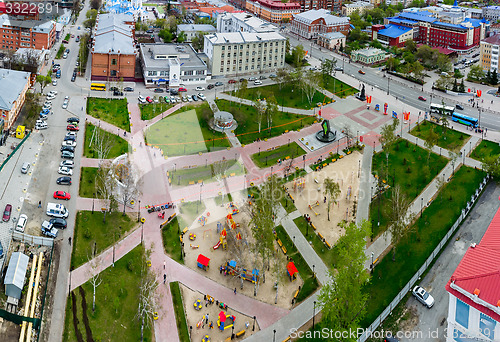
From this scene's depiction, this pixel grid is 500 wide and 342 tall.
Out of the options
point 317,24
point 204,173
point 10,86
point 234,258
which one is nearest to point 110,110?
point 10,86

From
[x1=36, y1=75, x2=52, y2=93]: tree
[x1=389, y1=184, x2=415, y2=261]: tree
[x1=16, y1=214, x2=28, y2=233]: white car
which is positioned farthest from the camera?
[x1=36, y1=75, x2=52, y2=93]: tree

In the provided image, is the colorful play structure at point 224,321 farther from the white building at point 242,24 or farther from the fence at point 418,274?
the white building at point 242,24

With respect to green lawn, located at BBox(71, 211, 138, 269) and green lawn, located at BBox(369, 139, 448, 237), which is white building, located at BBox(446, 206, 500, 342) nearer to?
green lawn, located at BBox(369, 139, 448, 237)

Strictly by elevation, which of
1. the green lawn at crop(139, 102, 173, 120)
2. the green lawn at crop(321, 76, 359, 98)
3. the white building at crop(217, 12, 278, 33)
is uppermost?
the white building at crop(217, 12, 278, 33)

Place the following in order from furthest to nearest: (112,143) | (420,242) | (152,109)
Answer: (152,109)
(112,143)
(420,242)

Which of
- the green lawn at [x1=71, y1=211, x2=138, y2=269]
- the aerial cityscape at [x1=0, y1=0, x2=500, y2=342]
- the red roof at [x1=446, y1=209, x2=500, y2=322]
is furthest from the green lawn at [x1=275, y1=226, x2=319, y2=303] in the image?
the green lawn at [x1=71, y1=211, x2=138, y2=269]

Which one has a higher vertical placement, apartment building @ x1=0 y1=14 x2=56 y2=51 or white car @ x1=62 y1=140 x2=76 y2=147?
apartment building @ x1=0 y1=14 x2=56 y2=51

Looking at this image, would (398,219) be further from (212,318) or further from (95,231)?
(95,231)
